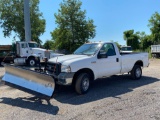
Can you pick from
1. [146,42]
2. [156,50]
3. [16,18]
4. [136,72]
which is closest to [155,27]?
[146,42]

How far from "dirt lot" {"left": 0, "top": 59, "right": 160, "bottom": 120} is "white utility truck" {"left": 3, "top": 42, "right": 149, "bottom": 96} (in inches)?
18.7

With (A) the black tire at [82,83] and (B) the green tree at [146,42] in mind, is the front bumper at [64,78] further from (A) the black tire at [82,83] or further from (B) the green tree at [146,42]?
(B) the green tree at [146,42]

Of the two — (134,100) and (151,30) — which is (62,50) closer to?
(151,30)

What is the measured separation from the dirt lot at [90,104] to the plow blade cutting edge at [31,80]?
0.42 meters

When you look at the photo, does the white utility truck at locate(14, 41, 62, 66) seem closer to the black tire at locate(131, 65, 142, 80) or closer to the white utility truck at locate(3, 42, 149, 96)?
the black tire at locate(131, 65, 142, 80)

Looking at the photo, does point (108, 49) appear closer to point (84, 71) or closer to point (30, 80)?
point (84, 71)

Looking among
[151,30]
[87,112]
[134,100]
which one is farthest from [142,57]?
[151,30]

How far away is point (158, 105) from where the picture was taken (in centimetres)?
675

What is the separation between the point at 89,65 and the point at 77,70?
61 cm

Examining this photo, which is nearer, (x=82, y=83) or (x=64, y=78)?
(x=64, y=78)

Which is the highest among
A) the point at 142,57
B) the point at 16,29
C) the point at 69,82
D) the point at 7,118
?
the point at 16,29

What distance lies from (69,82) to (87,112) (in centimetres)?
179

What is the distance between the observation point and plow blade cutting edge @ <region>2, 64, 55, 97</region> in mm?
7230

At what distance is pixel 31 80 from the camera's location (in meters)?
7.85
